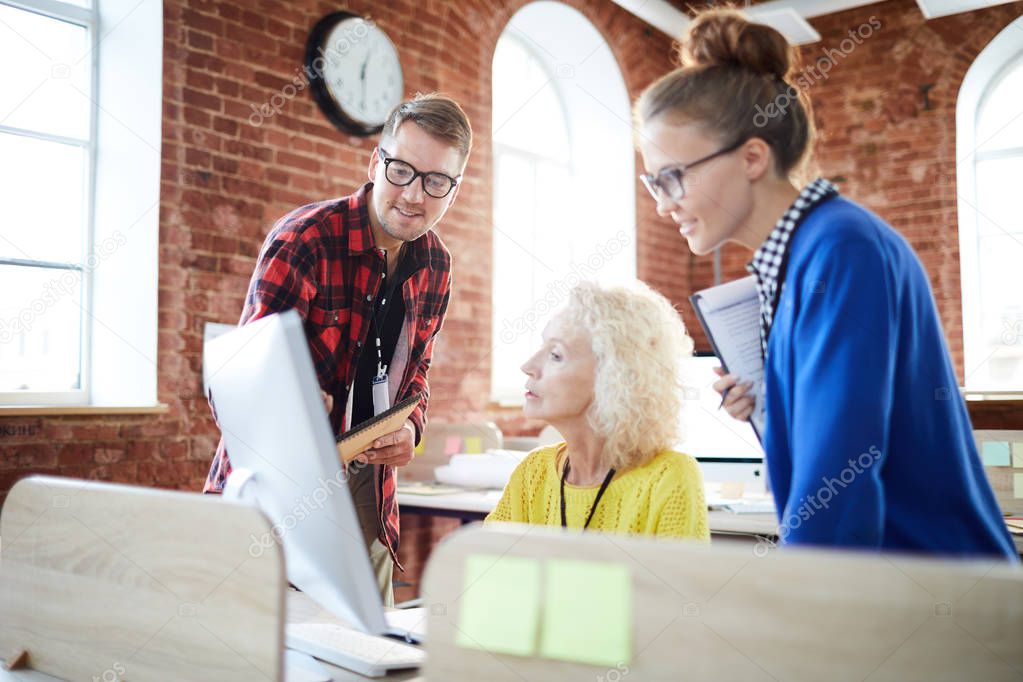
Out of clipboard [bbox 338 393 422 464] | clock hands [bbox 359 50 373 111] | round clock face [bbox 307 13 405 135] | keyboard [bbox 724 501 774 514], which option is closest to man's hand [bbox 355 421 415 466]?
clipboard [bbox 338 393 422 464]

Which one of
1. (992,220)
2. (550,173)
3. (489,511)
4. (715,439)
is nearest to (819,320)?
(715,439)

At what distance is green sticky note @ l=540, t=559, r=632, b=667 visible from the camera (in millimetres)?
848

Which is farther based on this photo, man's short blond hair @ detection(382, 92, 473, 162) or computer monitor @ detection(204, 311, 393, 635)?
man's short blond hair @ detection(382, 92, 473, 162)

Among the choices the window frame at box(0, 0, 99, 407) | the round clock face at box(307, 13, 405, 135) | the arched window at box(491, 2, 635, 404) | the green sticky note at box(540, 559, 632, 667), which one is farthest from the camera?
the arched window at box(491, 2, 635, 404)

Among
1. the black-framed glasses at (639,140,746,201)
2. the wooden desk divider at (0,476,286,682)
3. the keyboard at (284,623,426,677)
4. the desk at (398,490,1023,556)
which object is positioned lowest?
the desk at (398,490,1023,556)

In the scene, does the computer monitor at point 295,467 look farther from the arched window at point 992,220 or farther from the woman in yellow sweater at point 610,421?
the arched window at point 992,220

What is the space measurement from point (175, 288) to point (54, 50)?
0.94 metres

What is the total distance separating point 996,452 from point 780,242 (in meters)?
Result: 1.96

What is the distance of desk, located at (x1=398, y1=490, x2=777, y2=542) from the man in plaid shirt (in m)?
0.91

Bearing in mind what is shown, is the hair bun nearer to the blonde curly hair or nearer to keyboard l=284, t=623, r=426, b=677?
the blonde curly hair

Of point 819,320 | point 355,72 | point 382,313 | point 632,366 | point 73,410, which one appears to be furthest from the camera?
Answer: point 355,72

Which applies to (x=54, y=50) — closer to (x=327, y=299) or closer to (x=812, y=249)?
(x=327, y=299)

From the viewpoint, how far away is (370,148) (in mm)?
4145

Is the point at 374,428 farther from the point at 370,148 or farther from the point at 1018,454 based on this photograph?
the point at 370,148
